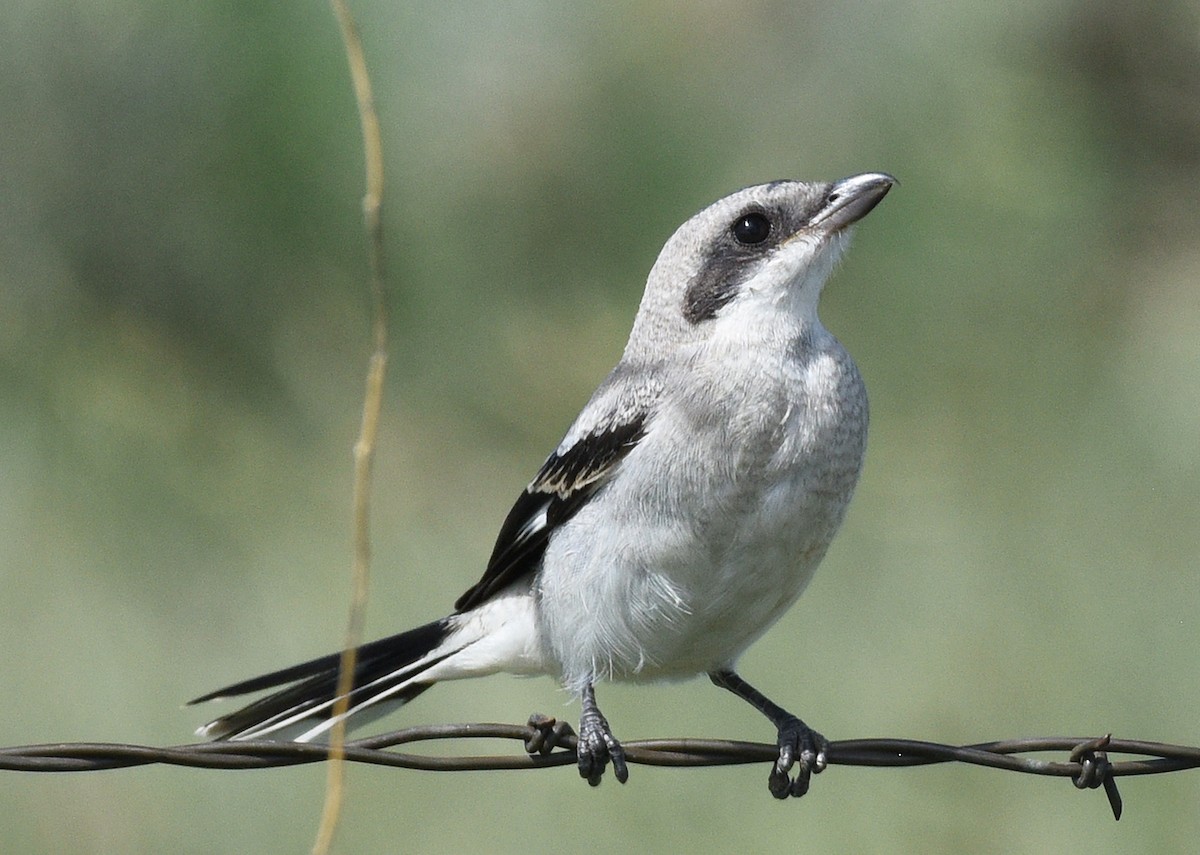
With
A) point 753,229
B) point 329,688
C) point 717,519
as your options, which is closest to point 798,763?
point 717,519

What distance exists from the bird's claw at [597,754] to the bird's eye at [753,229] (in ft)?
3.93

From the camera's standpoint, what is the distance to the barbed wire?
2.33m

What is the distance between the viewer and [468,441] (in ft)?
20.7

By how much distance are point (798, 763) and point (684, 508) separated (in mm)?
713

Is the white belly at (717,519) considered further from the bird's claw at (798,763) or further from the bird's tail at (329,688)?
the bird's tail at (329,688)

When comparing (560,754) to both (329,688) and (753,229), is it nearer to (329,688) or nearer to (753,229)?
(329,688)

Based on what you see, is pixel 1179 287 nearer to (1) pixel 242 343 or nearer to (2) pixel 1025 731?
(2) pixel 1025 731

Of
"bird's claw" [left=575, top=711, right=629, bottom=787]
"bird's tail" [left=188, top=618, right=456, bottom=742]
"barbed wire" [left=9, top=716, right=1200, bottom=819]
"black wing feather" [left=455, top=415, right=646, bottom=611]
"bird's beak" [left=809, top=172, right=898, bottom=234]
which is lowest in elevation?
"barbed wire" [left=9, top=716, right=1200, bottom=819]

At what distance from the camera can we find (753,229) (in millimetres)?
3564

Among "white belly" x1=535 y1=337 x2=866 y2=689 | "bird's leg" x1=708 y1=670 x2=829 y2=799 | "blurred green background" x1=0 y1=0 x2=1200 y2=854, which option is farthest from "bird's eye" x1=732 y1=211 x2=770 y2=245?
"blurred green background" x1=0 y1=0 x2=1200 y2=854

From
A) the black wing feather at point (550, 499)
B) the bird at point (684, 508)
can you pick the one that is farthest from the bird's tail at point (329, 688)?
the black wing feather at point (550, 499)

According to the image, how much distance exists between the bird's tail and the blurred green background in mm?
1281

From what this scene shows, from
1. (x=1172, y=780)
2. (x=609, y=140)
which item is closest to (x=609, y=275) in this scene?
(x=609, y=140)

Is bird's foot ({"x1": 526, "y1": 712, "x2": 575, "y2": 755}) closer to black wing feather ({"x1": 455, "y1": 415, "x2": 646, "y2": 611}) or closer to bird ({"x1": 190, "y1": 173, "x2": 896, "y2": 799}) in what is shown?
bird ({"x1": 190, "y1": 173, "x2": 896, "y2": 799})
